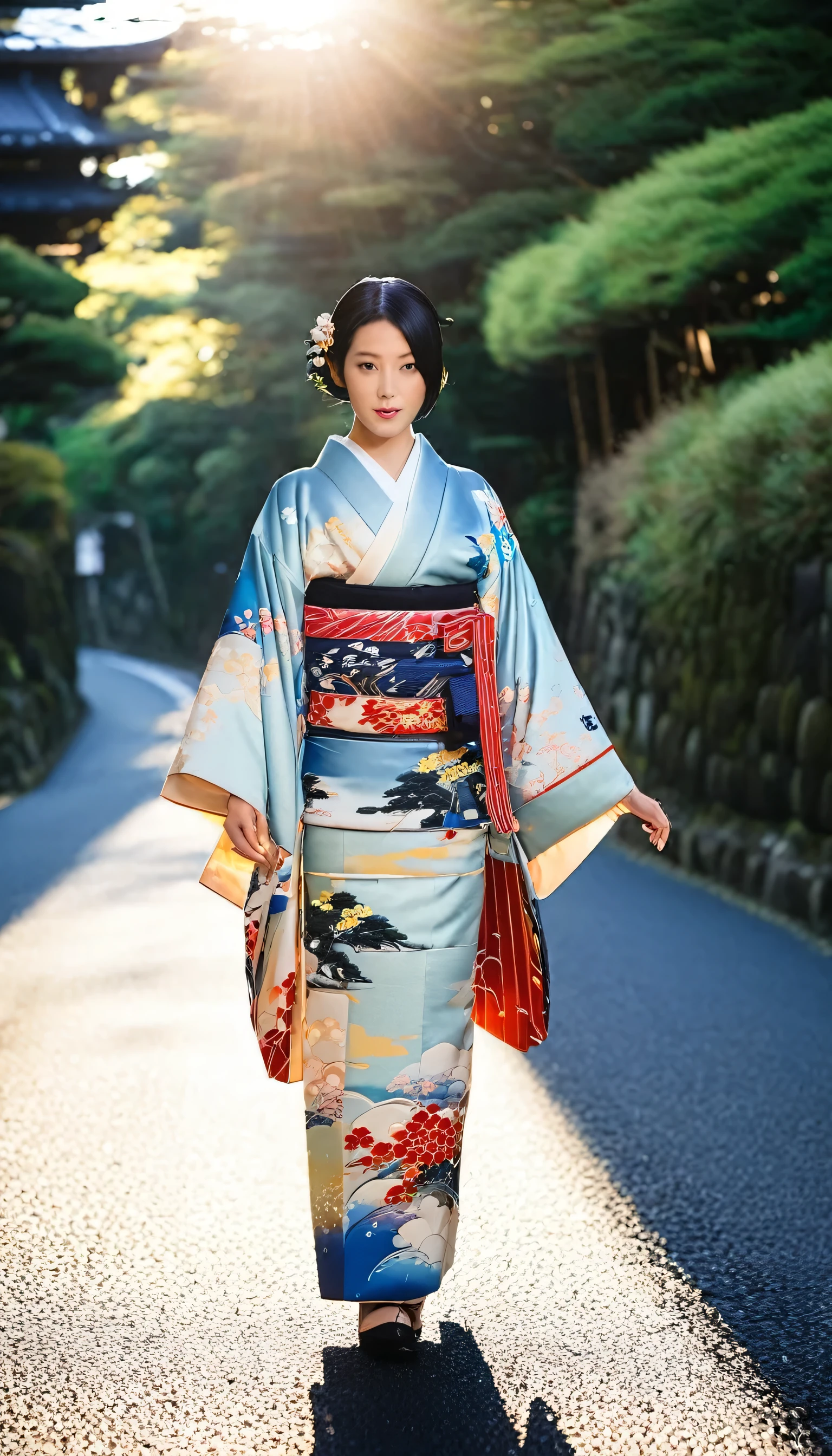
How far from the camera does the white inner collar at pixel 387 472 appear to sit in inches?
122

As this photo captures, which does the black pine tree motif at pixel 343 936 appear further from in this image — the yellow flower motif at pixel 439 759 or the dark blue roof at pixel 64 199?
the dark blue roof at pixel 64 199

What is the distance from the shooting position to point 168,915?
7.89m

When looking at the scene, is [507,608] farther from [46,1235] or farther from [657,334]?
[657,334]

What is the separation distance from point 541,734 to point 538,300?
424 inches

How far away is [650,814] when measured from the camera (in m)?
3.25

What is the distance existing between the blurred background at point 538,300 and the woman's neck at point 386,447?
4.79 meters

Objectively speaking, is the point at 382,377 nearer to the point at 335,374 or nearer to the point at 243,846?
the point at 335,374

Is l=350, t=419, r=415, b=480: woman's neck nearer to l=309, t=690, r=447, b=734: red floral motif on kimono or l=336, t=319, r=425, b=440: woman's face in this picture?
l=336, t=319, r=425, b=440: woman's face

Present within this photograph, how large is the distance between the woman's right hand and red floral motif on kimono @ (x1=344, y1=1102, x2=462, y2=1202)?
57 cm

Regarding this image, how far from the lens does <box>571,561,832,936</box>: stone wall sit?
7.89m

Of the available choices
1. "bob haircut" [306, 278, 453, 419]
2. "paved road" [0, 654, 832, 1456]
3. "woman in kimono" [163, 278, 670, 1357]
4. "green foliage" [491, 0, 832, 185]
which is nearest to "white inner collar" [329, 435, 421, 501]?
"woman in kimono" [163, 278, 670, 1357]

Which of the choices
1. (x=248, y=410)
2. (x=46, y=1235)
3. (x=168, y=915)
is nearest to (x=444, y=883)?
(x=46, y=1235)

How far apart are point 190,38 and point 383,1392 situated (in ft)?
67.3

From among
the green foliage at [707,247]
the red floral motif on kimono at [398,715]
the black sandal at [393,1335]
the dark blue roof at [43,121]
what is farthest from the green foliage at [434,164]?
the black sandal at [393,1335]
